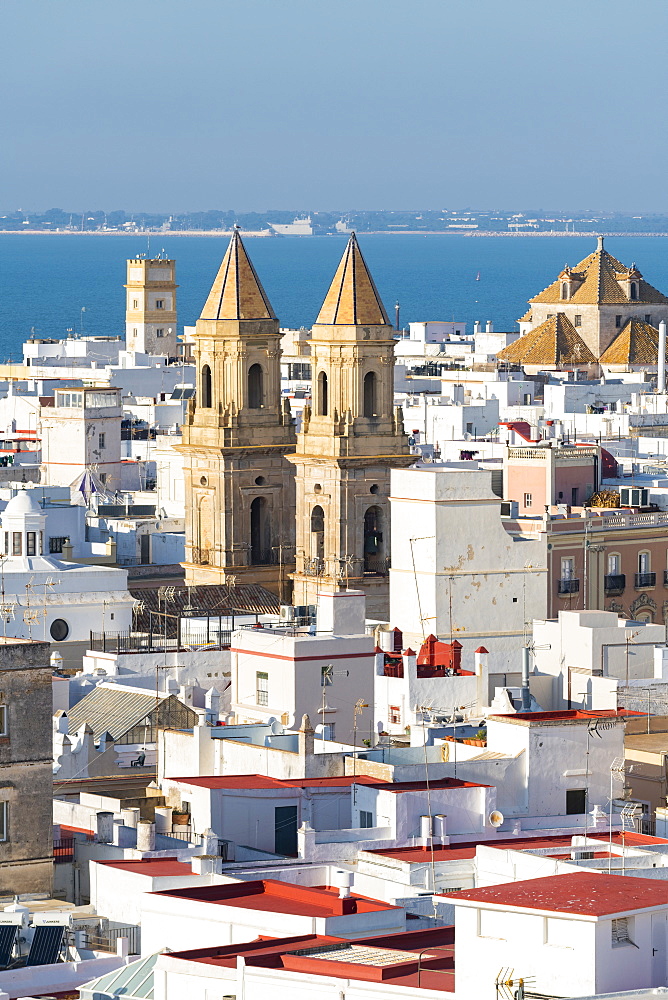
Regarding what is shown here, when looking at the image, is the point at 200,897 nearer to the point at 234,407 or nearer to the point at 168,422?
the point at 234,407

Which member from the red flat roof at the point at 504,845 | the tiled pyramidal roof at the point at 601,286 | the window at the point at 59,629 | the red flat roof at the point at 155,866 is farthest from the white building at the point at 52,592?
the tiled pyramidal roof at the point at 601,286

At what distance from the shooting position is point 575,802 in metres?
30.9

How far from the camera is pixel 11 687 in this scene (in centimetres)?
2750

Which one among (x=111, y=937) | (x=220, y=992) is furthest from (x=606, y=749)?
(x=220, y=992)

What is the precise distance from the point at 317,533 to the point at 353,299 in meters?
3.88

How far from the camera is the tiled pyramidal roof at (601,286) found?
99.3 metres

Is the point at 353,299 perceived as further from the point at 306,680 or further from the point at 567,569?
the point at 306,680

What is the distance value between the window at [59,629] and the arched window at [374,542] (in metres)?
6.58

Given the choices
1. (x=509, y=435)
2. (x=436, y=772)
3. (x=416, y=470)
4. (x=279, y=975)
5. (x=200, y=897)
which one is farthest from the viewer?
(x=509, y=435)

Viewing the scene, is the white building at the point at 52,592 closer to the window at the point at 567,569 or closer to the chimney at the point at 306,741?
the window at the point at 567,569

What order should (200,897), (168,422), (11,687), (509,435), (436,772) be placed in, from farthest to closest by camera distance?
(168,422) < (509,435) < (436,772) < (11,687) < (200,897)

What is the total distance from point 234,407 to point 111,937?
90.9 feet

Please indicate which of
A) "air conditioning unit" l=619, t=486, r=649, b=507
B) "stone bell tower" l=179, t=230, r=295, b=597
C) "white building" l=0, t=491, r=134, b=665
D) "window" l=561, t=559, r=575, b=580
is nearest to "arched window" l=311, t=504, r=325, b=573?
"stone bell tower" l=179, t=230, r=295, b=597

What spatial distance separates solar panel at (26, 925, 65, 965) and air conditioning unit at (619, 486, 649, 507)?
28.7 m
